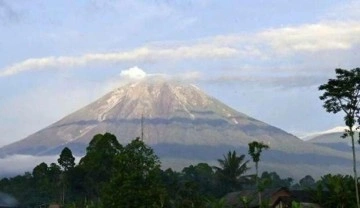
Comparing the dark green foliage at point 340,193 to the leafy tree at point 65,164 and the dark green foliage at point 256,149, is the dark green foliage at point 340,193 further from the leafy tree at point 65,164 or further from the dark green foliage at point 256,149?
the leafy tree at point 65,164

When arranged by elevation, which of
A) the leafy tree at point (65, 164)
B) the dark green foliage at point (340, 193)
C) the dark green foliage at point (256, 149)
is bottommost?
the dark green foliage at point (340, 193)

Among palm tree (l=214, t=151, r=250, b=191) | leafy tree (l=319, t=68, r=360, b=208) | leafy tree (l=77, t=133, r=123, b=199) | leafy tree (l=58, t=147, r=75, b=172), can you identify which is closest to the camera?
leafy tree (l=319, t=68, r=360, b=208)

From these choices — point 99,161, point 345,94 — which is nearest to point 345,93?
point 345,94

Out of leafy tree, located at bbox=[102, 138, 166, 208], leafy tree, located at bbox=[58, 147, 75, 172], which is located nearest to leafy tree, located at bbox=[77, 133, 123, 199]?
leafy tree, located at bbox=[58, 147, 75, 172]

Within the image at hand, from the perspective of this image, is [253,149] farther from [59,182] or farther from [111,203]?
[59,182]

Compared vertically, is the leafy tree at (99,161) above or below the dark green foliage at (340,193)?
above

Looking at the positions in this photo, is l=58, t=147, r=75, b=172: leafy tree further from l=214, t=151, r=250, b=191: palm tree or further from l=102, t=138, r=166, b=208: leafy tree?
l=102, t=138, r=166, b=208: leafy tree

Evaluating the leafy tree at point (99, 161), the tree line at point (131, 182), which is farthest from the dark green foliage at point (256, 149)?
the leafy tree at point (99, 161)

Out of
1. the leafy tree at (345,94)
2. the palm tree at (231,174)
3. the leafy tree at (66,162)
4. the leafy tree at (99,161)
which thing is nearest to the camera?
the leafy tree at (345,94)

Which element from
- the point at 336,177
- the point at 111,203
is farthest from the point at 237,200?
the point at 111,203
